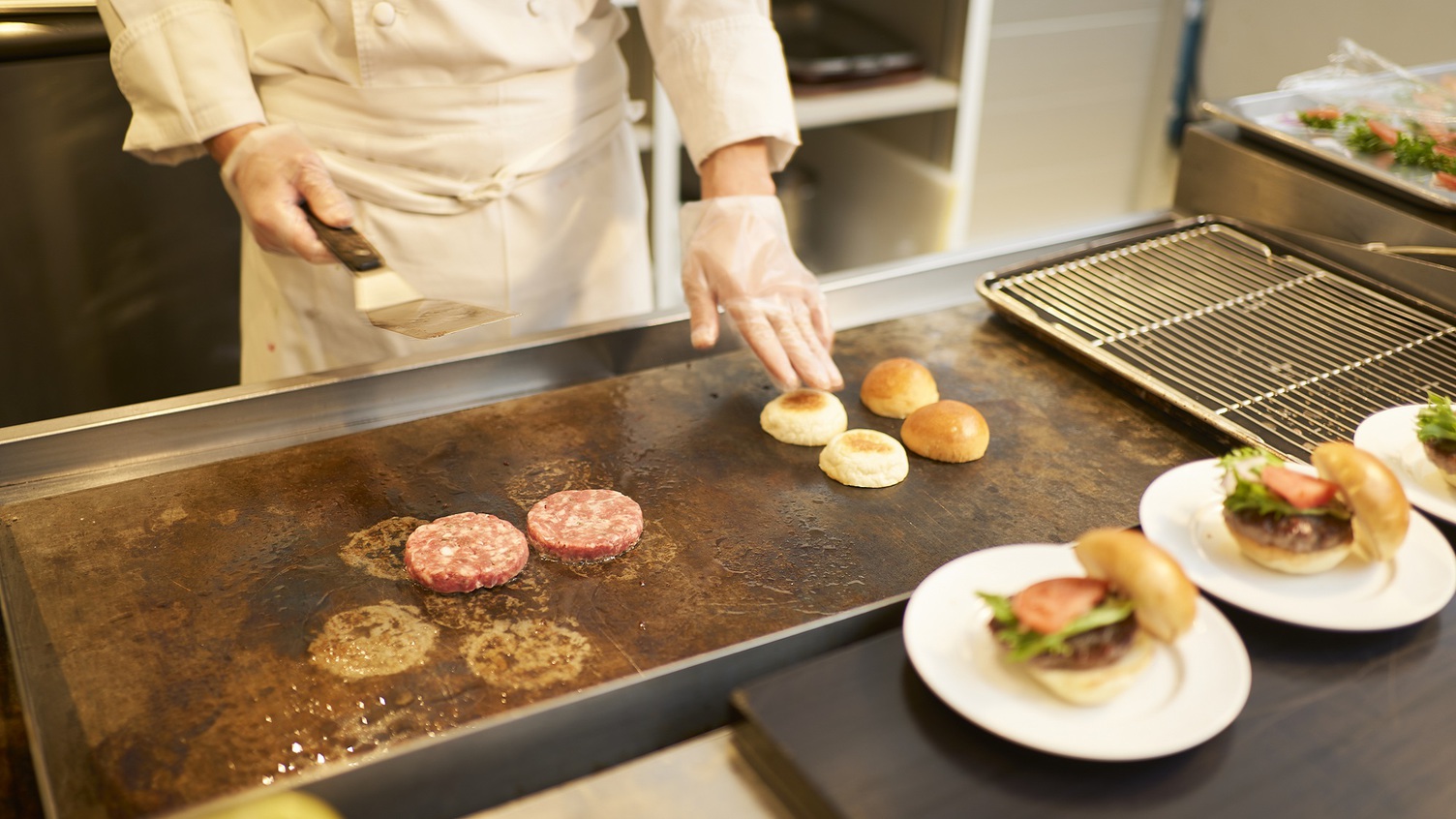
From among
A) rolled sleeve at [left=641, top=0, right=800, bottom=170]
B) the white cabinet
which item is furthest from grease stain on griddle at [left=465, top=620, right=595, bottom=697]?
the white cabinet

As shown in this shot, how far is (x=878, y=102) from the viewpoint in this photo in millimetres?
3146

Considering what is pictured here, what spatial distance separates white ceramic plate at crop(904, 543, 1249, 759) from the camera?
832mm

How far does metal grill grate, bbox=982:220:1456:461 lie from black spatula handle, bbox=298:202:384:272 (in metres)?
0.89

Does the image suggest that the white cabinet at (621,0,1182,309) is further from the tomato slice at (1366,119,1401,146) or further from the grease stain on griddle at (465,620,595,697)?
the grease stain on griddle at (465,620,595,697)

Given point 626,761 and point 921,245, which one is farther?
point 921,245

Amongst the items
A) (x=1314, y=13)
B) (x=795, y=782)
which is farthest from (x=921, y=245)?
(x=795, y=782)

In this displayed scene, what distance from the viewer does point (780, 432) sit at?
1416 mm

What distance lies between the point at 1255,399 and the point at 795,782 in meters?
0.87

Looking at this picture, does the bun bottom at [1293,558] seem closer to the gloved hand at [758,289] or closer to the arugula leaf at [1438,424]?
the arugula leaf at [1438,424]

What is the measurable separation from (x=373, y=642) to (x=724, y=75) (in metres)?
0.94

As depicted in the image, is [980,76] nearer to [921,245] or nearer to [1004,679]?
[921,245]

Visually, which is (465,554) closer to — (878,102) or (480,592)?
(480,592)

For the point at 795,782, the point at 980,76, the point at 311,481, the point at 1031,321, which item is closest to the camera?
the point at 795,782

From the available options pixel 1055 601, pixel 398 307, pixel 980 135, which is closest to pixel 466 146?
pixel 398 307
